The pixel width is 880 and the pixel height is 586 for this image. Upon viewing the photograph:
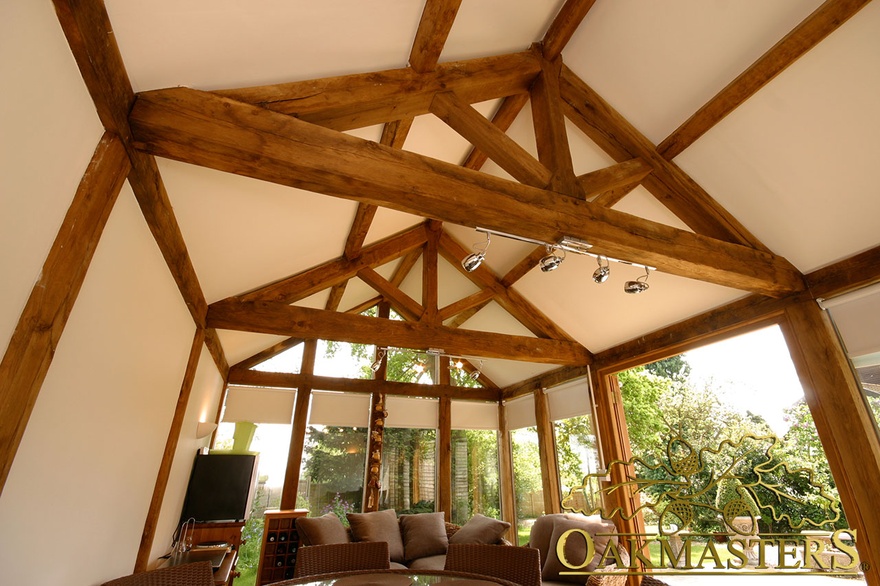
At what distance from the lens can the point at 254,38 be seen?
197 cm

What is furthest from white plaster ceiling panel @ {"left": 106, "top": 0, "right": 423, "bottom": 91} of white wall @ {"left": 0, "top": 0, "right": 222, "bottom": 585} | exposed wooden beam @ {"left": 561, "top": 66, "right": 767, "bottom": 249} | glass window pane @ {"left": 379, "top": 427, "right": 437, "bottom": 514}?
glass window pane @ {"left": 379, "top": 427, "right": 437, "bottom": 514}

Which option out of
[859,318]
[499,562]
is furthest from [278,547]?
[859,318]

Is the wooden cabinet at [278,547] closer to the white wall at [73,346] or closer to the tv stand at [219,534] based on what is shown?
the tv stand at [219,534]

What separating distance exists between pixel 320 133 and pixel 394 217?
2828 mm

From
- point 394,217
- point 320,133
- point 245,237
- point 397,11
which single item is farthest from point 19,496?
point 394,217

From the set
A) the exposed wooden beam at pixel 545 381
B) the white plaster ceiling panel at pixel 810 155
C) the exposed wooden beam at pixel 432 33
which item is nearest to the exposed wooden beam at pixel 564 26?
the exposed wooden beam at pixel 432 33

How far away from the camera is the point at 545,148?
10.2ft

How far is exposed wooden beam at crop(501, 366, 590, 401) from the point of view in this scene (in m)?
5.83

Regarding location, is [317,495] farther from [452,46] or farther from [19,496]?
[452,46]

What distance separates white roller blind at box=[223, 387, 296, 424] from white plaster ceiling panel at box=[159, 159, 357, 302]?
2.49 meters

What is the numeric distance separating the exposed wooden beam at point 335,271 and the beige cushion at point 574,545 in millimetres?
3502

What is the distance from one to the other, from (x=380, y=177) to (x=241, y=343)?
13.3ft

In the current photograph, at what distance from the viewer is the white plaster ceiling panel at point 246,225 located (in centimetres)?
260

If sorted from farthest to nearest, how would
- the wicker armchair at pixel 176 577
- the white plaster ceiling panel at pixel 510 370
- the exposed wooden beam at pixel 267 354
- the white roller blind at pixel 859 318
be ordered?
the white plaster ceiling panel at pixel 510 370, the exposed wooden beam at pixel 267 354, the white roller blind at pixel 859 318, the wicker armchair at pixel 176 577
